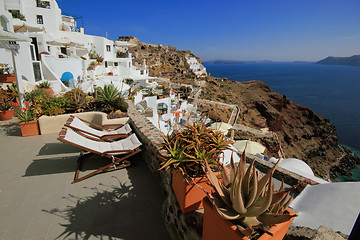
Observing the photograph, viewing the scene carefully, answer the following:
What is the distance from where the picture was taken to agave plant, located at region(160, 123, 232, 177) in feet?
6.59

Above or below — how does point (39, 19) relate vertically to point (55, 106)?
above

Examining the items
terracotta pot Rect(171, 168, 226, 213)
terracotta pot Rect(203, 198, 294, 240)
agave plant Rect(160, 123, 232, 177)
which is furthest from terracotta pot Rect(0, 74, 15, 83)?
terracotta pot Rect(203, 198, 294, 240)

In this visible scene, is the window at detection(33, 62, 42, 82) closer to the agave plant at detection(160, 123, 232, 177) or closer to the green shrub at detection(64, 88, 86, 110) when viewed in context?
the green shrub at detection(64, 88, 86, 110)

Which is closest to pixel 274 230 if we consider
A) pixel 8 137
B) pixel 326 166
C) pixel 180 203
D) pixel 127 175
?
pixel 180 203

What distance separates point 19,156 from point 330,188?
20.2 ft

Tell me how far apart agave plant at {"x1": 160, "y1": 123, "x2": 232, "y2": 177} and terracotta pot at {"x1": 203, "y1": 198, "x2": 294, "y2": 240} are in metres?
0.48

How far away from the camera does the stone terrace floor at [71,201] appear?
2494 millimetres

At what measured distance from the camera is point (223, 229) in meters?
1.39

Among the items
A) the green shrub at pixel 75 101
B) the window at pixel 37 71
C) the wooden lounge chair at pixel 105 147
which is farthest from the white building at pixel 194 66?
the wooden lounge chair at pixel 105 147

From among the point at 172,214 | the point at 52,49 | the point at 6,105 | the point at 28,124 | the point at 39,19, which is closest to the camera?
the point at 172,214

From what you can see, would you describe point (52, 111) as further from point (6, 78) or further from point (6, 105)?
point (6, 78)

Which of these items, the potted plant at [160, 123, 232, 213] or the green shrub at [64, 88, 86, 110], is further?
the green shrub at [64, 88, 86, 110]

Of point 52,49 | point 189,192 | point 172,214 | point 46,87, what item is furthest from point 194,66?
point 189,192

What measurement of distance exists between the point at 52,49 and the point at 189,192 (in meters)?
21.2
